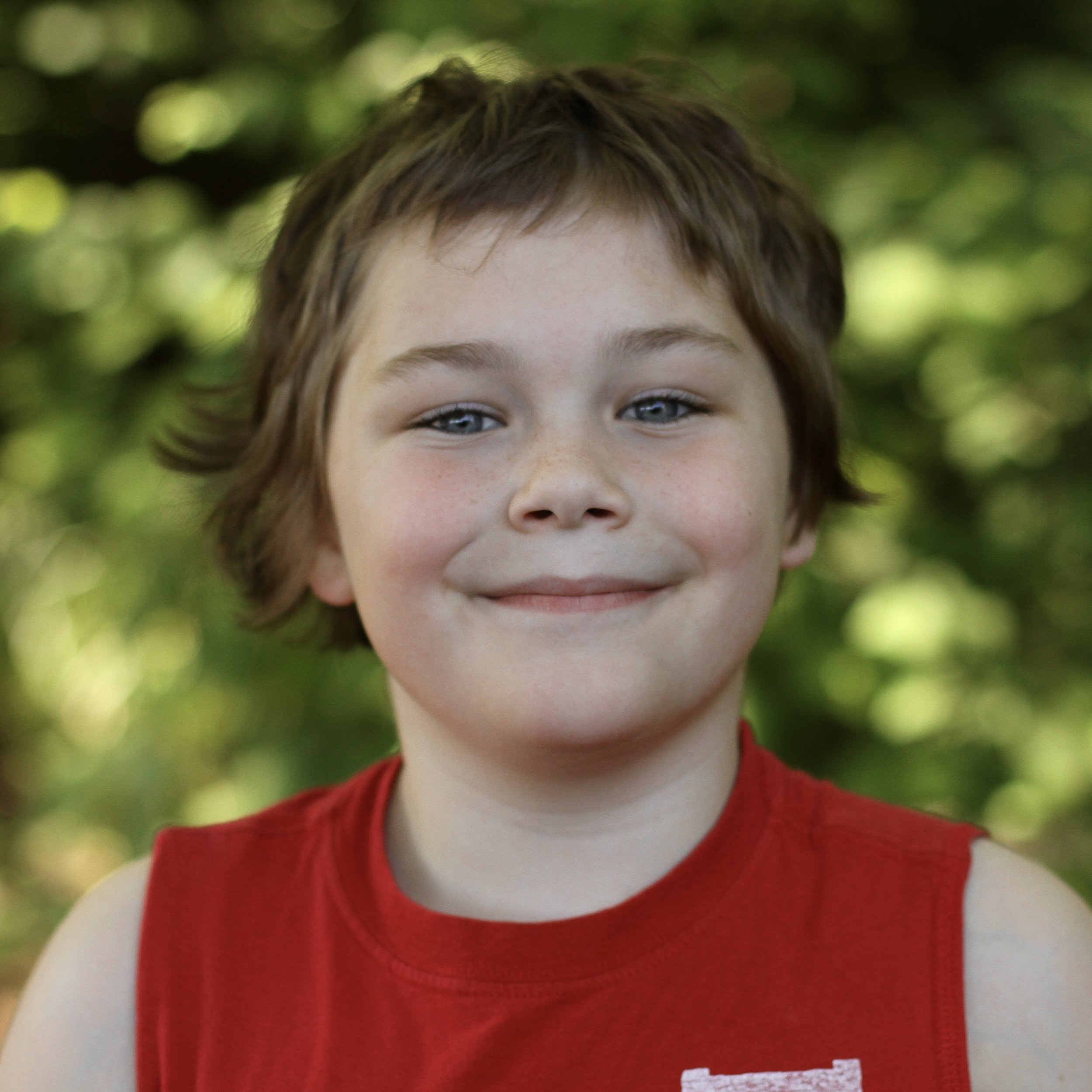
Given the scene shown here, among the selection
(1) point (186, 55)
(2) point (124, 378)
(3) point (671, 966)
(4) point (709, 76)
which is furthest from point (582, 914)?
(1) point (186, 55)

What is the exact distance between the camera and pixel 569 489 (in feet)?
3.67

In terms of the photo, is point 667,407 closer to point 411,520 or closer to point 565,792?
point 411,520

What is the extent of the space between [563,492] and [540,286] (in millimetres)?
209

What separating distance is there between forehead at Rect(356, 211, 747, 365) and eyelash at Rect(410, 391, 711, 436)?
2.6 inches

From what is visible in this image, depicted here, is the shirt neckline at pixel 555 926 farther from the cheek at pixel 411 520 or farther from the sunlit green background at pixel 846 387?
the sunlit green background at pixel 846 387

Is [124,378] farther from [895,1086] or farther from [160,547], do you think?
[895,1086]

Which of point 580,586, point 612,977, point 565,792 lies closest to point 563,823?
point 565,792

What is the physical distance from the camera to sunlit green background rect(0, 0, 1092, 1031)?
6.92 ft

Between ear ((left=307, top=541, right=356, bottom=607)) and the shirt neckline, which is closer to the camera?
the shirt neckline

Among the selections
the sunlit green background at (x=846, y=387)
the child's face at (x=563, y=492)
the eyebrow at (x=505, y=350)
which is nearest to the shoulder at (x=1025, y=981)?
the child's face at (x=563, y=492)

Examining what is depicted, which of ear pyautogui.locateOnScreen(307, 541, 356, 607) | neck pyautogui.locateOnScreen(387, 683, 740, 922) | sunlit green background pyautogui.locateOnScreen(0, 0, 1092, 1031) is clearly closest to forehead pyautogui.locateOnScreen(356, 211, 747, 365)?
ear pyautogui.locateOnScreen(307, 541, 356, 607)

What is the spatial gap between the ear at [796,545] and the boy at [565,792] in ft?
0.47

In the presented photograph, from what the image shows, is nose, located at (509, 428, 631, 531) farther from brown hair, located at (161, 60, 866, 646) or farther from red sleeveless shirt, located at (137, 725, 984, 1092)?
red sleeveless shirt, located at (137, 725, 984, 1092)

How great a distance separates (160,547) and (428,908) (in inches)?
50.2
